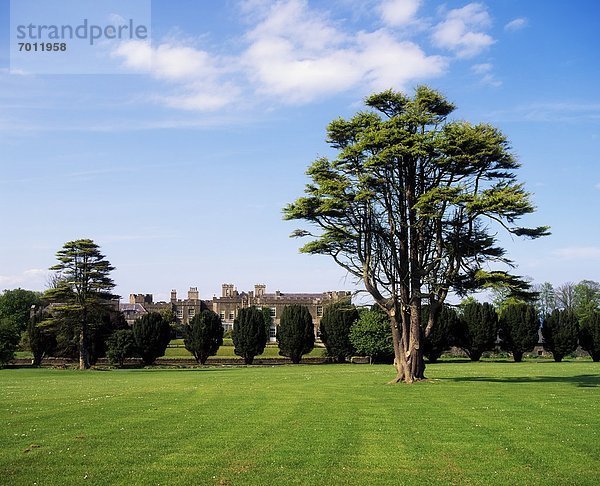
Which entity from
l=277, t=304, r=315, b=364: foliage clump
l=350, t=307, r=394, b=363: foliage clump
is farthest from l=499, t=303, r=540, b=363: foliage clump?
l=277, t=304, r=315, b=364: foliage clump

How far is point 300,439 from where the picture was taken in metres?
14.1

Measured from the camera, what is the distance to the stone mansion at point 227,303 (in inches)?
4011

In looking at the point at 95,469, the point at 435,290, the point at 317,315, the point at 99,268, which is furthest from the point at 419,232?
the point at 317,315

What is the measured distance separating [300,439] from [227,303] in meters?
97.7

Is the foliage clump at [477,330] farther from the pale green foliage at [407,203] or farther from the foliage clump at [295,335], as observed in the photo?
the pale green foliage at [407,203]

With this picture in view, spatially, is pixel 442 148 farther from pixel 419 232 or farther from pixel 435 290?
pixel 435 290


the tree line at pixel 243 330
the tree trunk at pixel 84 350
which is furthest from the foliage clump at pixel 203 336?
the tree trunk at pixel 84 350

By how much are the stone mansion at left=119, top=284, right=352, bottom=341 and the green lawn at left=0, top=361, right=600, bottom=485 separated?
78.8 metres

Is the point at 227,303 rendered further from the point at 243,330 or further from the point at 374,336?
the point at 374,336

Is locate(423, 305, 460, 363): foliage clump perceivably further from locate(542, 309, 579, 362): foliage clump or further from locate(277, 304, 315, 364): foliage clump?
locate(277, 304, 315, 364): foliage clump

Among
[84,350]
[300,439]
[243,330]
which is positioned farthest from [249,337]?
[300,439]

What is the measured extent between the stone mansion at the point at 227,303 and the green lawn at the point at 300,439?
78776 mm

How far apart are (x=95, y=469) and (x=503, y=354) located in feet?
225

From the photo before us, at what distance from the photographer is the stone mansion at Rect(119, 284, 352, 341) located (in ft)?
334
